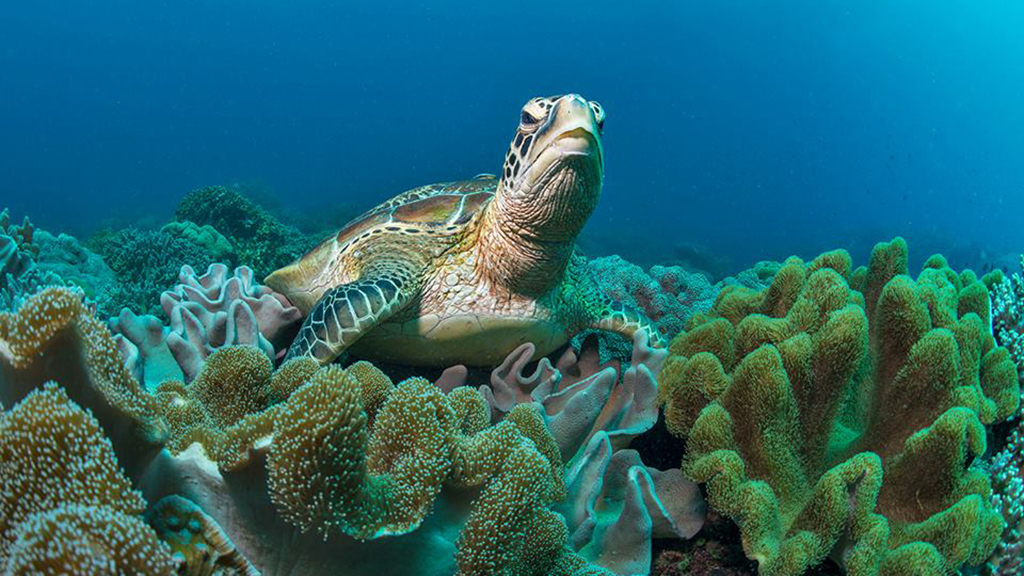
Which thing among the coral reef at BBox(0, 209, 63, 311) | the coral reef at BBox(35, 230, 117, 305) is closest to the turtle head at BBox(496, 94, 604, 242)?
the coral reef at BBox(0, 209, 63, 311)

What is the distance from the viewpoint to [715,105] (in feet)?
420

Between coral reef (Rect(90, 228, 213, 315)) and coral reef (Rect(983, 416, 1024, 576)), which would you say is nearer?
coral reef (Rect(983, 416, 1024, 576))

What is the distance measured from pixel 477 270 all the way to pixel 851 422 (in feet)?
7.13

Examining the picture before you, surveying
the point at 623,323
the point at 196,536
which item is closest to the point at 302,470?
the point at 196,536

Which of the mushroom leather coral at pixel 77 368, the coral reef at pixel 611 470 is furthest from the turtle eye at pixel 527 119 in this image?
the mushroom leather coral at pixel 77 368

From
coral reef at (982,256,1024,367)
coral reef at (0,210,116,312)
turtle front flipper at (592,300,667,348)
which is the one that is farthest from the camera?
coral reef at (0,210,116,312)

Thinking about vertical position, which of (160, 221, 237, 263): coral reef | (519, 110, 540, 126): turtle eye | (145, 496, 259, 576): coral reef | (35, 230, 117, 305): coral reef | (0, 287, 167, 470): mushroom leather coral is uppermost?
(160, 221, 237, 263): coral reef

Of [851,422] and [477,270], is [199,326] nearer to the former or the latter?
[477,270]

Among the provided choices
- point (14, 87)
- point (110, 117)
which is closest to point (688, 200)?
point (110, 117)

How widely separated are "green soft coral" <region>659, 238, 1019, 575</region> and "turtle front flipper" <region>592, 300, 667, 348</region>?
3.80 feet

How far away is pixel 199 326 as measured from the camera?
2.98 meters

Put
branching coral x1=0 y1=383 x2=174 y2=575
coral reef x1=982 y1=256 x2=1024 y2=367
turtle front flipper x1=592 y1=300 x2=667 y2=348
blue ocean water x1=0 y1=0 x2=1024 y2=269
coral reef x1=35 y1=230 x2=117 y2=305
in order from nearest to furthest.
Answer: branching coral x1=0 y1=383 x2=174 y2=575 → coral reef x1=982 y1=256 x2=1024 y2=367 → turtle front flipper x1=592 y1=300 x2=667 y2=348 → coral reef x1=35 y1=230 x2=117 y2=305 → blue ocean water x1=0 y1=0 x2=1024 y2=269

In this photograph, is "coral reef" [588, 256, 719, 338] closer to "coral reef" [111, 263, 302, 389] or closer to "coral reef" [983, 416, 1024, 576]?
"coral reef" [983, 416, 1024, 576]

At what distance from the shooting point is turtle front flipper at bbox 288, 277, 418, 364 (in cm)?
294
